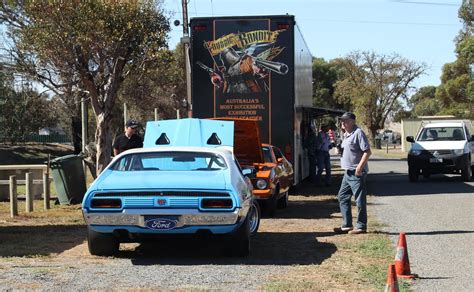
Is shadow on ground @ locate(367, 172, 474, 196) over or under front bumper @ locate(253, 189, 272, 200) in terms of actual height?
under

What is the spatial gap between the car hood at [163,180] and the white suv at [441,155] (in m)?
13.0

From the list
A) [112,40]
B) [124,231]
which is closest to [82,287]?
[124,231]

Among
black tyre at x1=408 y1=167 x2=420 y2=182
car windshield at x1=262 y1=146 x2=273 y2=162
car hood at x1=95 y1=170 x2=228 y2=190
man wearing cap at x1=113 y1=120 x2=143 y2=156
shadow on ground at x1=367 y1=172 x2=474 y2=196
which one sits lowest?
shadow on ground at x1=367 y1=172 x2=474 y2=196

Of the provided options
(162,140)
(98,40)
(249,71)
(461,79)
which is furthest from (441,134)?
(461,79)

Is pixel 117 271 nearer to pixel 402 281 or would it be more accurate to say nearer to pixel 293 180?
pixel 402 281

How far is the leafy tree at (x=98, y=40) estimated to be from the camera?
16812mm

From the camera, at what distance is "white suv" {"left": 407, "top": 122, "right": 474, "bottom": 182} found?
2000cm

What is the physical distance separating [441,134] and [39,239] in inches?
576

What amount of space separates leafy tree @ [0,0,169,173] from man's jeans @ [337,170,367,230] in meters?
8.67

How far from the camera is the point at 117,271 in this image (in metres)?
7.53

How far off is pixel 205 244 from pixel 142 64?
1008cm

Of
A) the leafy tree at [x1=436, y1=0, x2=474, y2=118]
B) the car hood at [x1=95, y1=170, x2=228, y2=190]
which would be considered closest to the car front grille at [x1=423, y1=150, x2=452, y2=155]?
the car hood at [x1=95, y1=170, x2=228, y2=190]

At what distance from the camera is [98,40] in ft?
56.8

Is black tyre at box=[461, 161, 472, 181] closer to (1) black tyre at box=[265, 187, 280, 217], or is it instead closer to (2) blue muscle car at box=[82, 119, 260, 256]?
(1) black tyre at box=[265, 187, 280, 217]
